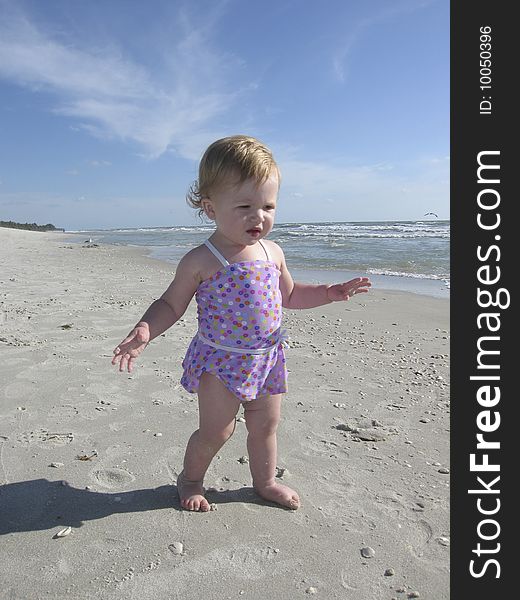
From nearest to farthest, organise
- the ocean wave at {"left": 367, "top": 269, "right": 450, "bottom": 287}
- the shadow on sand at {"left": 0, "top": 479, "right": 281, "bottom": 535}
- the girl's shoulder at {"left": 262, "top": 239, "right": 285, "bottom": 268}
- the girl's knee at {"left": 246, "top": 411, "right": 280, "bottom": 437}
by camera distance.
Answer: the shadow on sand at {"left": 0, "top": 479, "right": 281, "bottom": 535} < the girl's knee at {"left": 246, "top": 411, "right": 280, "bottom": 437} < the girl's shoulder at {"left": 262, "top": 239, "right": 285, "bottom": 268} < the ocean wave at {"left": 367, "top": 269, "right": 450, "bottom": 287}

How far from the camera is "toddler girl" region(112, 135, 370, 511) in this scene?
2234 millimetres

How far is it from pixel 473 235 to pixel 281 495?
135 cm

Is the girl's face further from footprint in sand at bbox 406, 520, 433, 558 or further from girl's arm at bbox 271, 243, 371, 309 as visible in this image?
footprint in sand at bbox 406, 520, 433, 558

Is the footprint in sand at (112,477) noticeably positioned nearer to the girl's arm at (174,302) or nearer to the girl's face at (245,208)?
the girl's arm at (174,302)

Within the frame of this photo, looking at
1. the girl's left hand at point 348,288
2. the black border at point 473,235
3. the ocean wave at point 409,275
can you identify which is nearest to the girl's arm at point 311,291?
the girl's left hand at point 348,288

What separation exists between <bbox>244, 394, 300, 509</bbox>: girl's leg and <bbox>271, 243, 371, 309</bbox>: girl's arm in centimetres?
54

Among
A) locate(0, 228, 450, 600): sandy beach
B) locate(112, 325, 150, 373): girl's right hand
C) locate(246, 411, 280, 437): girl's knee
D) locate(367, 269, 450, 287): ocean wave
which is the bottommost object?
locate(0, 228, 450, 600): sandy beach

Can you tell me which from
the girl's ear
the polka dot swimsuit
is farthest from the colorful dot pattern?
the girl's ear

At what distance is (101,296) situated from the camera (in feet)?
24.0

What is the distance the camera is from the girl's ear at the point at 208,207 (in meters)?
2.32

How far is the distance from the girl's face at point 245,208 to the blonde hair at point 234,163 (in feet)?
0.09

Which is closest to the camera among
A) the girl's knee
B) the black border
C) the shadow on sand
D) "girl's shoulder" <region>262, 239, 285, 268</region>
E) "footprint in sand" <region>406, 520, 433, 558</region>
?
the black border

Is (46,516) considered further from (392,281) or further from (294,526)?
(392,281)

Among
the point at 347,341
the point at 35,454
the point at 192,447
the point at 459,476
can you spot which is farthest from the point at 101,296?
the point at 459,476
